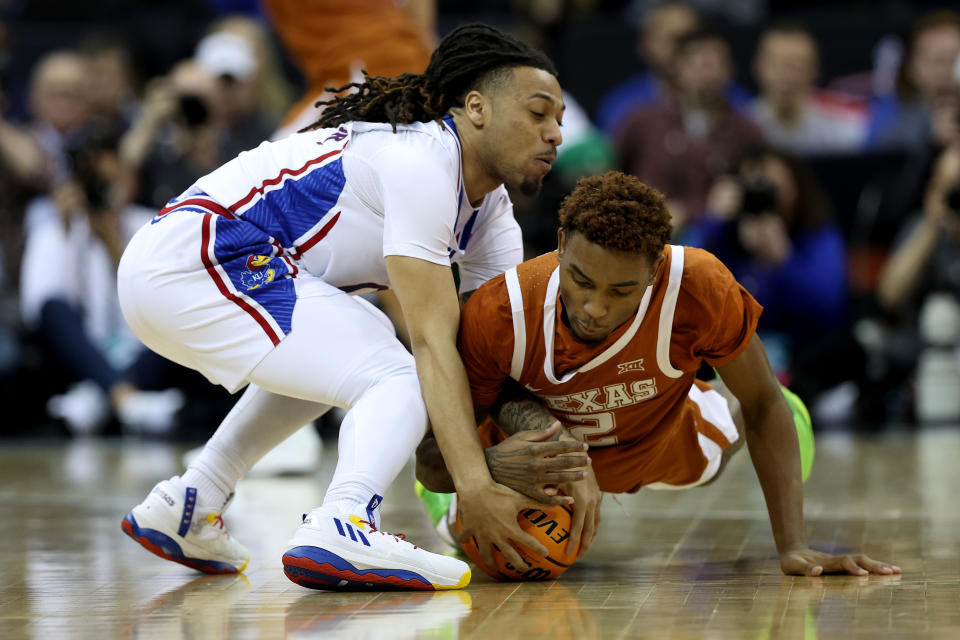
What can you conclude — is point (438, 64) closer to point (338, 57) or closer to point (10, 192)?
point (338, 57)

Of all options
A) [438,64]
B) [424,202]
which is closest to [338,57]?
[438,64]

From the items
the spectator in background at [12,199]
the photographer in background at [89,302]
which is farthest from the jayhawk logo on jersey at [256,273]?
the spectator in background at [12,199]

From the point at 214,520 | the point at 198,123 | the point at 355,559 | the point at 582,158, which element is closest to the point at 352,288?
the point at 214,520

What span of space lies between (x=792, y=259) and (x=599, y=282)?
4.62 metres

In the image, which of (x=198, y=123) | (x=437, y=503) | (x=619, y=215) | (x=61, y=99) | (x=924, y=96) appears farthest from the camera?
(x=61, y=99)

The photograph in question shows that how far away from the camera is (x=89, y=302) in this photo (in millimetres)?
7910

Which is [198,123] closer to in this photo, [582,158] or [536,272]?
[582,158]

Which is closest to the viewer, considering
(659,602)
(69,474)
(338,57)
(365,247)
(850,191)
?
Result: (659,602)

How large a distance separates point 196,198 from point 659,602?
60.3 inches

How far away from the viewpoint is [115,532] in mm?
4168

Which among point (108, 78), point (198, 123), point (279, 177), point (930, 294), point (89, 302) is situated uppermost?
point (108, 78)

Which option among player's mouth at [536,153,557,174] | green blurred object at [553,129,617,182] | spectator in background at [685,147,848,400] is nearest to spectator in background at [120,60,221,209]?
green blurred object at [553,129,617,182]

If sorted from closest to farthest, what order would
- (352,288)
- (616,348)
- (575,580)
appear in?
(616,348), (575,580), (352,288)

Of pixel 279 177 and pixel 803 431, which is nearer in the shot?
pixel 279 177
